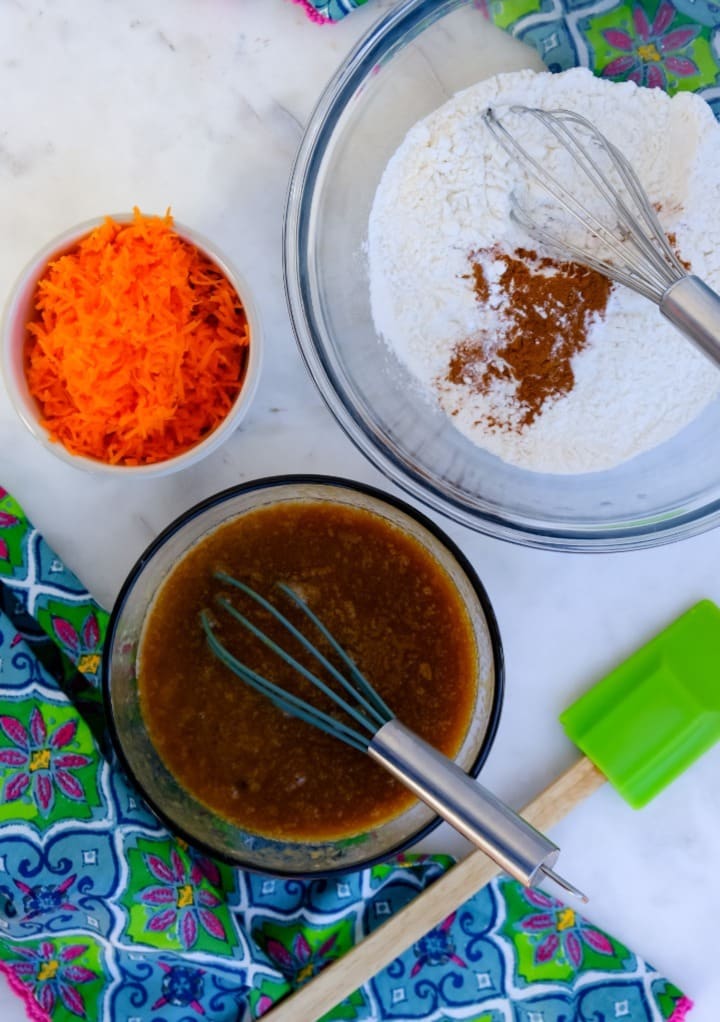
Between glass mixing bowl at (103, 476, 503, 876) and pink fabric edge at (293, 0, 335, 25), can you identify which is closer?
glass mixing bowl at (103, 476, 503, 876)

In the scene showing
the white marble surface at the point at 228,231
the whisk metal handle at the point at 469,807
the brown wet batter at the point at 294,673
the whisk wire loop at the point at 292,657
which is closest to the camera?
the whisk metal handle at the point at 469,807

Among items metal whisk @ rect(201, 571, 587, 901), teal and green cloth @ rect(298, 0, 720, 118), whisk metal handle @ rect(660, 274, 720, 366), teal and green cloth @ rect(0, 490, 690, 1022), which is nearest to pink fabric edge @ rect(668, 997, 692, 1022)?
teal and green cloth @ rect(0, 490, 690, 1022)

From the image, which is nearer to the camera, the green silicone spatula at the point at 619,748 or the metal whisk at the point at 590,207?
the metal whisk at the point at 590,207

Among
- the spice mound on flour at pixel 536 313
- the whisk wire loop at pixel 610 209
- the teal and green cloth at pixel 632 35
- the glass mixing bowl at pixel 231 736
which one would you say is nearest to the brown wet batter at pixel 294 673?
the glass mixing bowl at pixel 231 736

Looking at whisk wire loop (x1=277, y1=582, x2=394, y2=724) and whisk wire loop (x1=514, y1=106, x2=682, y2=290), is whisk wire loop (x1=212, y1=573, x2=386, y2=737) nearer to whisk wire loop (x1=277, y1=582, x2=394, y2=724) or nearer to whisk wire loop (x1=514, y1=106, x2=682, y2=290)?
whisk wire loop (x1=277, y1=582, x2=394, y2=724)

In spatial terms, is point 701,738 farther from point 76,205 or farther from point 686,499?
point 76,205

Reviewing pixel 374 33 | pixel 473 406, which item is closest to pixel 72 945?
pixel 473 406

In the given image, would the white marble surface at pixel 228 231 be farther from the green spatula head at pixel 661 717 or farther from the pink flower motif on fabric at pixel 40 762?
the pink flower motif on fabric at pixel 40 762
